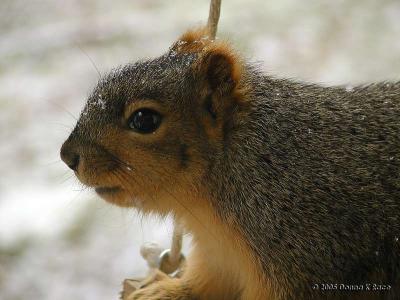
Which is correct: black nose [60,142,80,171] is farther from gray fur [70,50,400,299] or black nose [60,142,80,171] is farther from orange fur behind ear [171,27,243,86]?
orange fur behind ear [171,27,243,86]

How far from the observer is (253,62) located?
6.52 feet

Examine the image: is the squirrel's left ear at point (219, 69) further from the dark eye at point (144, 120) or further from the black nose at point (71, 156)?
the black nose at point (71, 156)

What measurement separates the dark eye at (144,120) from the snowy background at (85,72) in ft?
5.28

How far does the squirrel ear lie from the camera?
1.75 meters

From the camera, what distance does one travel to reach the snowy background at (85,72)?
3.62 m

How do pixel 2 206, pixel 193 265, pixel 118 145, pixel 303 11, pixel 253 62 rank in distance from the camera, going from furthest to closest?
pixel 303 11
pixel 2 206
pixel 193 265
pixel 253 62
pixel 118 145

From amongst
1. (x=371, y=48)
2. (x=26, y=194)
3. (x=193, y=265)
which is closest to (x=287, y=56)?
(x=371, y=48)

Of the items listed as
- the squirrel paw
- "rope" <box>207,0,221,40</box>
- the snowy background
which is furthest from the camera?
the snowy background

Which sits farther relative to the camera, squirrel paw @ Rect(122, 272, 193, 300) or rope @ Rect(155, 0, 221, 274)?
squirrel paw @ Rect(122, 272, 193, 300)

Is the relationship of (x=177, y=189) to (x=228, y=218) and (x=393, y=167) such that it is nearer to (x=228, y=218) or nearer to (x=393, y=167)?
(x=228, y=218)

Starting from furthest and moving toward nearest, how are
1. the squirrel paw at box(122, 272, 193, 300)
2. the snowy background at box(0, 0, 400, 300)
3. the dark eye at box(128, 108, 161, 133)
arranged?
the snowy background at box(0, 0, 400, 300), the squirrel paw at box(122, 272, 193, 300), the dark eye at box(128, 108, 161, 133)

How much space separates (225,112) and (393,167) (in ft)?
1.54

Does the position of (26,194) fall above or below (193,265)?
above

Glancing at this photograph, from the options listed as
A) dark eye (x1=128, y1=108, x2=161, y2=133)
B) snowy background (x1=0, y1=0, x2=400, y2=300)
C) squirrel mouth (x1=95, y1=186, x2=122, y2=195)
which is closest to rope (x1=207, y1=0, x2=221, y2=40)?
dark eye (x1=128, y1=108, x2=161, y2=133)
